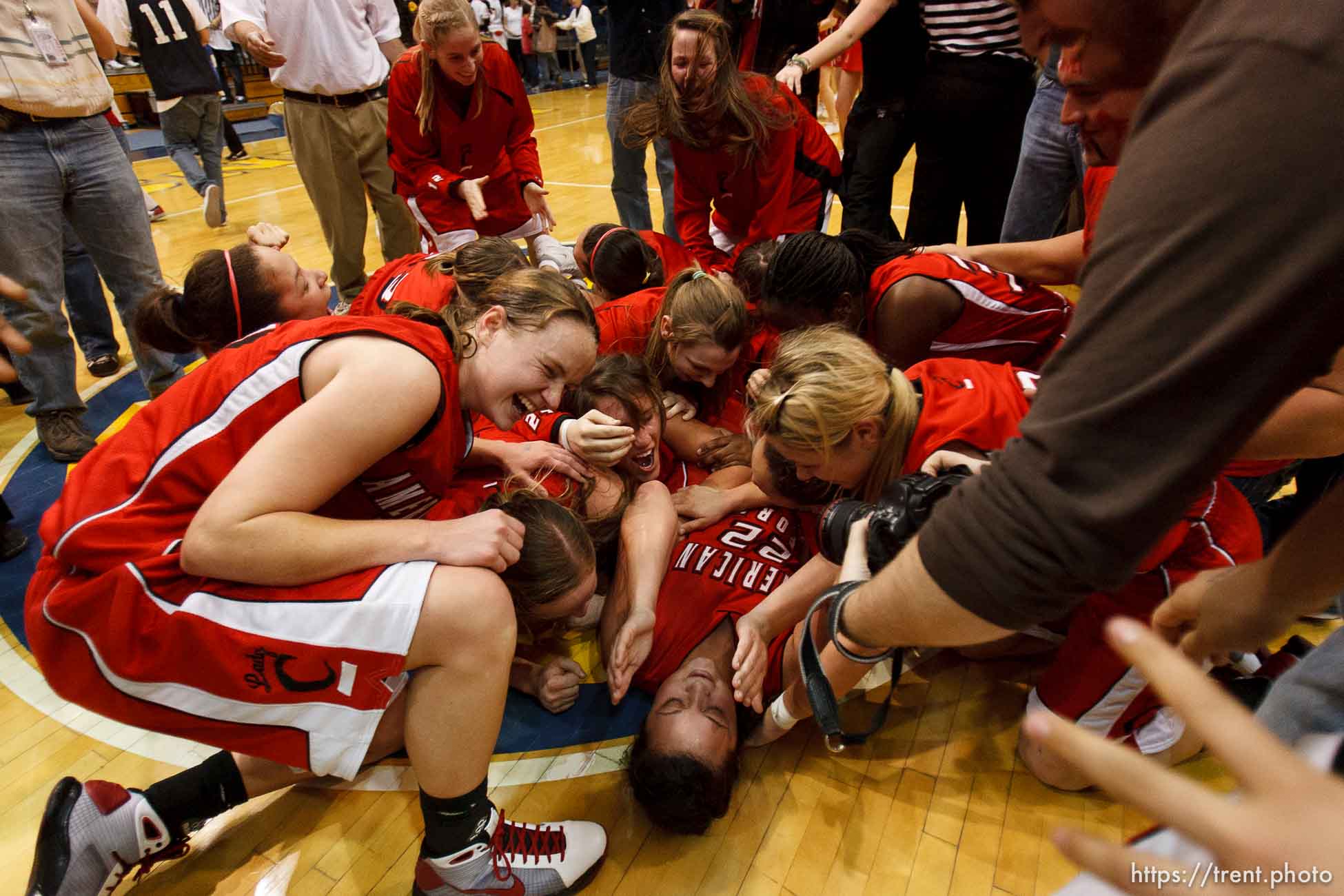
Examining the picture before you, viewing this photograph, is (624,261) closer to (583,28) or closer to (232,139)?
(232,139)

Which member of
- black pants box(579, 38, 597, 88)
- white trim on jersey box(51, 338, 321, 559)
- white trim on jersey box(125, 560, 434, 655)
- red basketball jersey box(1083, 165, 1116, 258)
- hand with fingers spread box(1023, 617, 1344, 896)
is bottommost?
black pants box(579, 38, 597, 88)

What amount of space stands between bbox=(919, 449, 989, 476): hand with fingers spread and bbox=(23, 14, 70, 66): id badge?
2910 millimetres

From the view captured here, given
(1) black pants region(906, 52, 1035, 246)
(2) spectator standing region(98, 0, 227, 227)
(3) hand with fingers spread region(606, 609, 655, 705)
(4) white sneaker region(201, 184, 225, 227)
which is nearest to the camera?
(3) hand with fingers spread region(606, 609, 655, 705)

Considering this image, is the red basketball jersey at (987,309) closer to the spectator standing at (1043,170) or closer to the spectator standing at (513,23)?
the spectator standing at (1043,170)

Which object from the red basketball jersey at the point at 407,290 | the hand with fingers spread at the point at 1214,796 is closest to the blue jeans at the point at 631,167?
the red basketball jersey at the point at 407,290

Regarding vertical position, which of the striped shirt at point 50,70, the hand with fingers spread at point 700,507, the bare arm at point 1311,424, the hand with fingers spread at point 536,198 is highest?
the striped shirt at point 50,70

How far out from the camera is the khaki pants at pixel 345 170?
12.1 feet

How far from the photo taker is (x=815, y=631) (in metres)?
1.59

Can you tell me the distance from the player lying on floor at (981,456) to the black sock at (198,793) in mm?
1145

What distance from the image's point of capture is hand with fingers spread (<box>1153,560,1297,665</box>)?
0.92 meters

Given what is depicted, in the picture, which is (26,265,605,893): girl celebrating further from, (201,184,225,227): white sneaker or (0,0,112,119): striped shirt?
(201,184,225,227): white sneaker

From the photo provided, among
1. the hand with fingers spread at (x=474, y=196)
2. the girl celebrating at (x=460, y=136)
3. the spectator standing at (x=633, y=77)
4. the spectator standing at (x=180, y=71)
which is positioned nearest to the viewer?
the girl celebrating at (x=460, y=136)

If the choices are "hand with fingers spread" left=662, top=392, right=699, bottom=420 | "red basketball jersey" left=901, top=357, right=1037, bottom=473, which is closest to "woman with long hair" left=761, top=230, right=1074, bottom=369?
"hand with fingers spread" left=662, top=392, right=699, bottom=420

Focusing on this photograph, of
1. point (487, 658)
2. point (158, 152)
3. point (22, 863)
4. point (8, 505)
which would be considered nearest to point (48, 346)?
point (8, 505)
